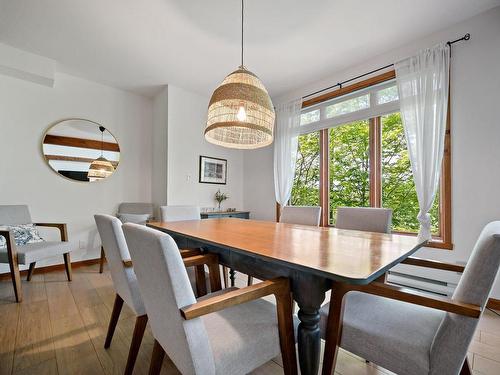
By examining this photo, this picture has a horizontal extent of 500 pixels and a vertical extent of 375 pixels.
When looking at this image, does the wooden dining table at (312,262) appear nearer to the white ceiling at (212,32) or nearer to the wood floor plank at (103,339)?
the wood floor plank at (103,339)

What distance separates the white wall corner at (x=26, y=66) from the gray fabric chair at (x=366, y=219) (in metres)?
3.63

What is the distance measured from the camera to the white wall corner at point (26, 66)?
257 cm

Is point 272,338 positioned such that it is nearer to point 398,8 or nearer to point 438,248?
point 438,248

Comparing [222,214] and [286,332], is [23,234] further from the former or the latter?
[286,332]

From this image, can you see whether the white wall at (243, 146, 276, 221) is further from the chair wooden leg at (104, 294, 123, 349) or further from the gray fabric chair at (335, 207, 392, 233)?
the chair wooden leg at (104, 294, 123, 349)

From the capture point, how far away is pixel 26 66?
2.67 meters

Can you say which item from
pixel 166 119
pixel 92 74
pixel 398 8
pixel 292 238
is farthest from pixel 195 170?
pixel 398 8

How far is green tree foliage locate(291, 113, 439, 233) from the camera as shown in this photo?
265 cm

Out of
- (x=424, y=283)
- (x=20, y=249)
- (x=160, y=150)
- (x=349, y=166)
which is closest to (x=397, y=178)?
(x=349, y=166)

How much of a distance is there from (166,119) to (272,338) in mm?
A: 3293

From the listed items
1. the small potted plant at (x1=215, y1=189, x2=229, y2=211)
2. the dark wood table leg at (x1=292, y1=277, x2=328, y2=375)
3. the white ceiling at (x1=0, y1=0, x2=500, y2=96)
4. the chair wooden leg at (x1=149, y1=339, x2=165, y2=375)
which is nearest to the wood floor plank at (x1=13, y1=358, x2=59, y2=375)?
the chair wooden leg at (x1=149, y1=339, x2=165, y2=375)

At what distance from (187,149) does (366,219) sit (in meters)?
2.74

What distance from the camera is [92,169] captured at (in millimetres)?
3342

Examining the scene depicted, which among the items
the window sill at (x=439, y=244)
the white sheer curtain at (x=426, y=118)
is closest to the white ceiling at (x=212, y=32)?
the white sheer curtain at (x=426, y=118)
